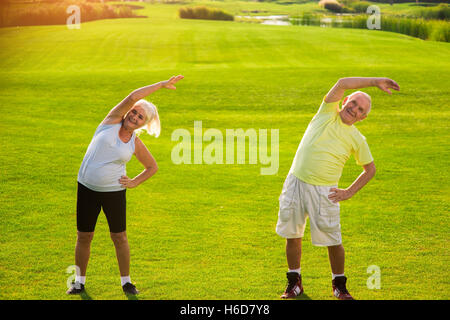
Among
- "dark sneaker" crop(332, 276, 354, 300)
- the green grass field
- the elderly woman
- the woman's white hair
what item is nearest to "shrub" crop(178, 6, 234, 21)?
the green grass field

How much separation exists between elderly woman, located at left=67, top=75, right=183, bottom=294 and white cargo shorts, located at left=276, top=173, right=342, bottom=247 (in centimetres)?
152

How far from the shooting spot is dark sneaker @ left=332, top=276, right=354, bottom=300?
5.59 m

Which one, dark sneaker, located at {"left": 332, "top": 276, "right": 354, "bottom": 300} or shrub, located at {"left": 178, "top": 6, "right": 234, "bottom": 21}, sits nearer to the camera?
dark sneaker, located at {"left": 332, "top": 276, "right": 354, "bottom": 300}

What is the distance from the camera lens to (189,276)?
636cm

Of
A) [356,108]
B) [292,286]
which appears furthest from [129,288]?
[356,108]

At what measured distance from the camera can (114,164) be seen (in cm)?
541

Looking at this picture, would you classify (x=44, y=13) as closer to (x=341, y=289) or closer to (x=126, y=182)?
(x=126, y=182)

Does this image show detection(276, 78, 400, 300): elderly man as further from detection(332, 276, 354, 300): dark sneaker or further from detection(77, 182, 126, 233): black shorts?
detection(77, 182, 126, 233): black shorts

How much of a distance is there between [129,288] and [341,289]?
2181 mm

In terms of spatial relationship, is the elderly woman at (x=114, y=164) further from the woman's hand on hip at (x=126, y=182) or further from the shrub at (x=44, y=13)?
the shrub at (x=44, y=13)

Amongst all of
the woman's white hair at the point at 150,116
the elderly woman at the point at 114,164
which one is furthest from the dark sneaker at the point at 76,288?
the woman's white hair at the point at 150,116

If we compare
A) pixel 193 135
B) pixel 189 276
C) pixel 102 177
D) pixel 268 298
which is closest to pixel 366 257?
pixel 268 298

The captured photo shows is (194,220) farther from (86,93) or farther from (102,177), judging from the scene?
(86,93)

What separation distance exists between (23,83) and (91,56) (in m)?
7.68
